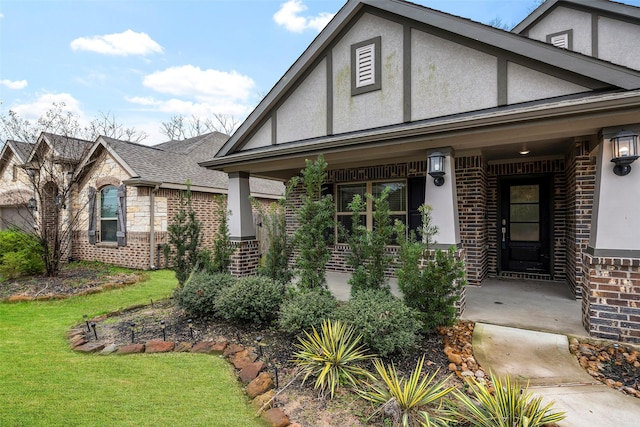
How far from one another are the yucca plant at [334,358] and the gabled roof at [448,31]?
4134 mm

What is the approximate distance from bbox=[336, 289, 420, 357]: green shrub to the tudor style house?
6.26m

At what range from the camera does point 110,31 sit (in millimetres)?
10328

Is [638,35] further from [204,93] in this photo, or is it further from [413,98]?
[204,93]

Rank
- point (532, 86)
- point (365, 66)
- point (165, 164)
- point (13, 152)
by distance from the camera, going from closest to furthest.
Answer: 1. point (532, 86)
2. point (365, 66)
3. point (165, 164)
4. point (13, 152)

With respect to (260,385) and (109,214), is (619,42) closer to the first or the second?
(260,385)

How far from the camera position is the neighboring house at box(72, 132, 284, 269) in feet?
32.0

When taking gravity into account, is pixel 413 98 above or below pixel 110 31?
below

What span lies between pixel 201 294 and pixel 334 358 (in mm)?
2675

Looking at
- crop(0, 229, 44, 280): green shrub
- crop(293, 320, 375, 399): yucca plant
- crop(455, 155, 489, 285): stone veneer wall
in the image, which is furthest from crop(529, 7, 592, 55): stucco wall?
crop(0, 229, 44, 280): green shrub

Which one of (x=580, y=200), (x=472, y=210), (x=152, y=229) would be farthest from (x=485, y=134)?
(x=152, y=229)

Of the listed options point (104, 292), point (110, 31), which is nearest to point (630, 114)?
point (104, 292)

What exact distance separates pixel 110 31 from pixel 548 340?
45.6 ft

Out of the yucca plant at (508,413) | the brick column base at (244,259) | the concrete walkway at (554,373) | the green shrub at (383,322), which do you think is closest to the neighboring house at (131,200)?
the brick column base at (244,259)

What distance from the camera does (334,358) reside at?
3096 millimetres
